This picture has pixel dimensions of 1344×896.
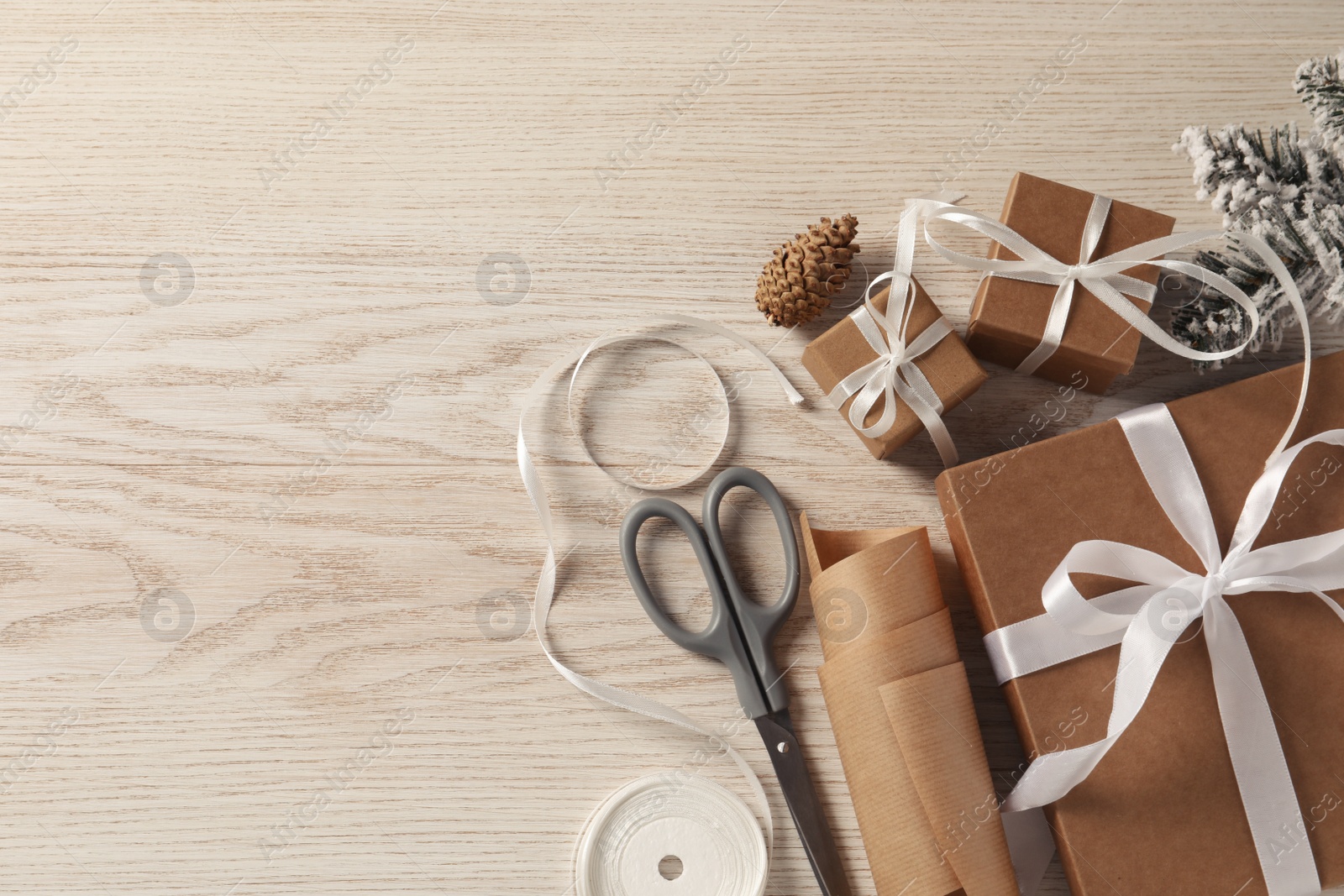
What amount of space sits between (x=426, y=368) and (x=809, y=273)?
393 mm

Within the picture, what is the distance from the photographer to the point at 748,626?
82cm

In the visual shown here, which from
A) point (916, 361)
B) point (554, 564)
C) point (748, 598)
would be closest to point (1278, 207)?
point (916, 361)

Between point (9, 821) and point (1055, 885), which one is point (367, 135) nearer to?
point (9, 821)

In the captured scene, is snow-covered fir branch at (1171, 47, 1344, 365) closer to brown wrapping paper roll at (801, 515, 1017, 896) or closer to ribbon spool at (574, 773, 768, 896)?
brown wrapping paper roll at (801, 515, 1017, 896)

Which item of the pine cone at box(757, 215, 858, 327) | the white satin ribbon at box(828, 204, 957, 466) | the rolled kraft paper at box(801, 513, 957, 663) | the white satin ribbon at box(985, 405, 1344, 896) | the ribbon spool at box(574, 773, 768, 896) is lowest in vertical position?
the ribbon spool at box(574, 773, 768, 896)

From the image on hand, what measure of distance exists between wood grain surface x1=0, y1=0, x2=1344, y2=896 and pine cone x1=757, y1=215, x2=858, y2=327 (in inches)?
2.1

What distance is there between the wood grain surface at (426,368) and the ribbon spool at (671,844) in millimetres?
26

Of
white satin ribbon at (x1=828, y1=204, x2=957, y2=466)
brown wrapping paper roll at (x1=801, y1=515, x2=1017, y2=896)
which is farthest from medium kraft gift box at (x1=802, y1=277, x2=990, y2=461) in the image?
brown wrapping paper roll at (x1=801, y1=515, x2=1017, y2=896)

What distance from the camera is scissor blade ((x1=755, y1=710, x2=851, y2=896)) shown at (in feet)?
2.55

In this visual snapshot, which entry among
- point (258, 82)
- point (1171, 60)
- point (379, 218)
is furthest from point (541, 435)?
point (1171, 60)

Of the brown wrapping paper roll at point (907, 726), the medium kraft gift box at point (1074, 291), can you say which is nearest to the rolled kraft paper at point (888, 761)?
the brown wrapping paper roll at point (907, 726)

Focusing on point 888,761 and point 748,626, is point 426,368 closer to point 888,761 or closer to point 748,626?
point 748,626

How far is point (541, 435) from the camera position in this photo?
0.88 meters

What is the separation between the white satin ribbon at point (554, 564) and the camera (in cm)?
82
